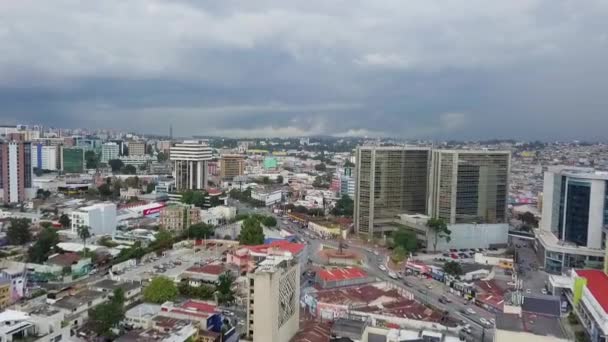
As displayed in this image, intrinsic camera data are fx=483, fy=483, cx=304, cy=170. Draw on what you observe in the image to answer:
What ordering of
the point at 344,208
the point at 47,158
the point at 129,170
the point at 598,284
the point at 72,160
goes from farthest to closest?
the point at 72,160 < the point at 129,170 < the point at 47,158 < the point at 344,208 < the point at 598,284

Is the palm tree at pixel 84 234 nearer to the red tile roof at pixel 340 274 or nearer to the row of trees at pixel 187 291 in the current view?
the row of trees at pixel 187 291

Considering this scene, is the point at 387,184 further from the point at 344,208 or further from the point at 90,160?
the point at 90,160

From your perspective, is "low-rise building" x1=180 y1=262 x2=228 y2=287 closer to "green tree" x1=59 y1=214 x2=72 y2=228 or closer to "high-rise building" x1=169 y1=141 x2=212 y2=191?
"green tree" x1=59 y1=214 x2=72 y2=228

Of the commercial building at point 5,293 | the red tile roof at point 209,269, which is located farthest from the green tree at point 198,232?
the commercial building at point 5,293

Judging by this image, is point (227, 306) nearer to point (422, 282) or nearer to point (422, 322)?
point (422, 322)

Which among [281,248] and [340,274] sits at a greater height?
[281,248]

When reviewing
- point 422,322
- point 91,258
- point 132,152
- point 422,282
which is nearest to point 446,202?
point 422,282

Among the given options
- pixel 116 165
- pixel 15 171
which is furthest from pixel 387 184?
pixel 116 165

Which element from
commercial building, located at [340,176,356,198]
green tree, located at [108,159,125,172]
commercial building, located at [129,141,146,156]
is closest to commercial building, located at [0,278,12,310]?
commercial building, located at [340,176,356,198]
